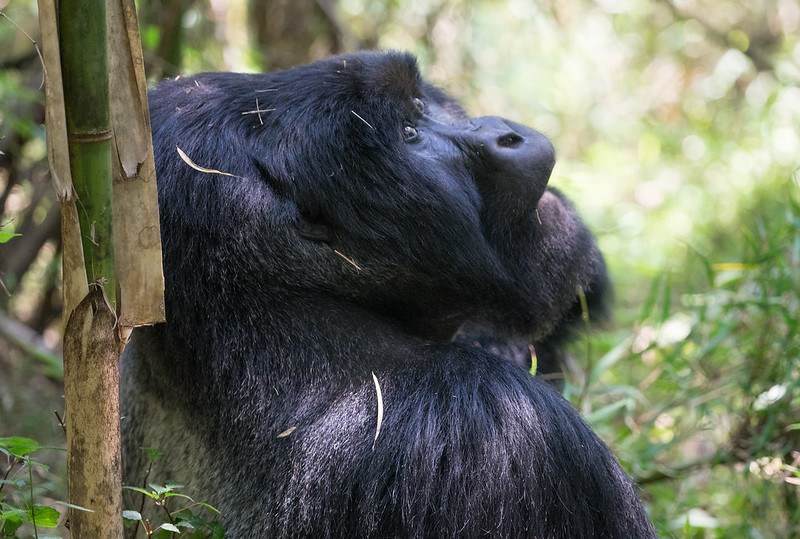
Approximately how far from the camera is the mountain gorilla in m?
1.74

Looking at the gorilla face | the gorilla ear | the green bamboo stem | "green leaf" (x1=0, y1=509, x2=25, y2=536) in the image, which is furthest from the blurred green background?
the gorilla ear

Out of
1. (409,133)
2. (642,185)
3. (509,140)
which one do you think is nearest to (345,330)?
(409,133)

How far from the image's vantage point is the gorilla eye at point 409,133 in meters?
2.13

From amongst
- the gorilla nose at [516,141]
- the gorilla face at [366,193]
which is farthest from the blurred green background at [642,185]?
the gorilla nose at [516,141]

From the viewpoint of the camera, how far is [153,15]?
3830mm

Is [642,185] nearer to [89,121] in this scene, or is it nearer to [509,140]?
[509,140]

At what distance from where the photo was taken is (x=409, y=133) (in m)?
2.14

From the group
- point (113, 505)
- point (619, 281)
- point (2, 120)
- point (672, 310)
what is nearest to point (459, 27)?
point (619, 281)

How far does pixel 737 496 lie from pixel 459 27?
339 centimetres

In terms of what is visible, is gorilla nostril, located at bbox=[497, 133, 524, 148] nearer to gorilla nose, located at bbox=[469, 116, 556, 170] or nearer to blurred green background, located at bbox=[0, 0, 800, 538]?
gorilla nose, located at bbox=[469, 116, 556, 170]

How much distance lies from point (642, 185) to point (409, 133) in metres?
4.36

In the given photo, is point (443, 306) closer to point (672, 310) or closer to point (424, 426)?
point (424, 426)

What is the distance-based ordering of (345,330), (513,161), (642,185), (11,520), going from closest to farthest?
(11,520), (345,330), (513,161), (642,185)

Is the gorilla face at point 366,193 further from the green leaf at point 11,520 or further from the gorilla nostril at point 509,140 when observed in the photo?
the green leaf at point 11,520
